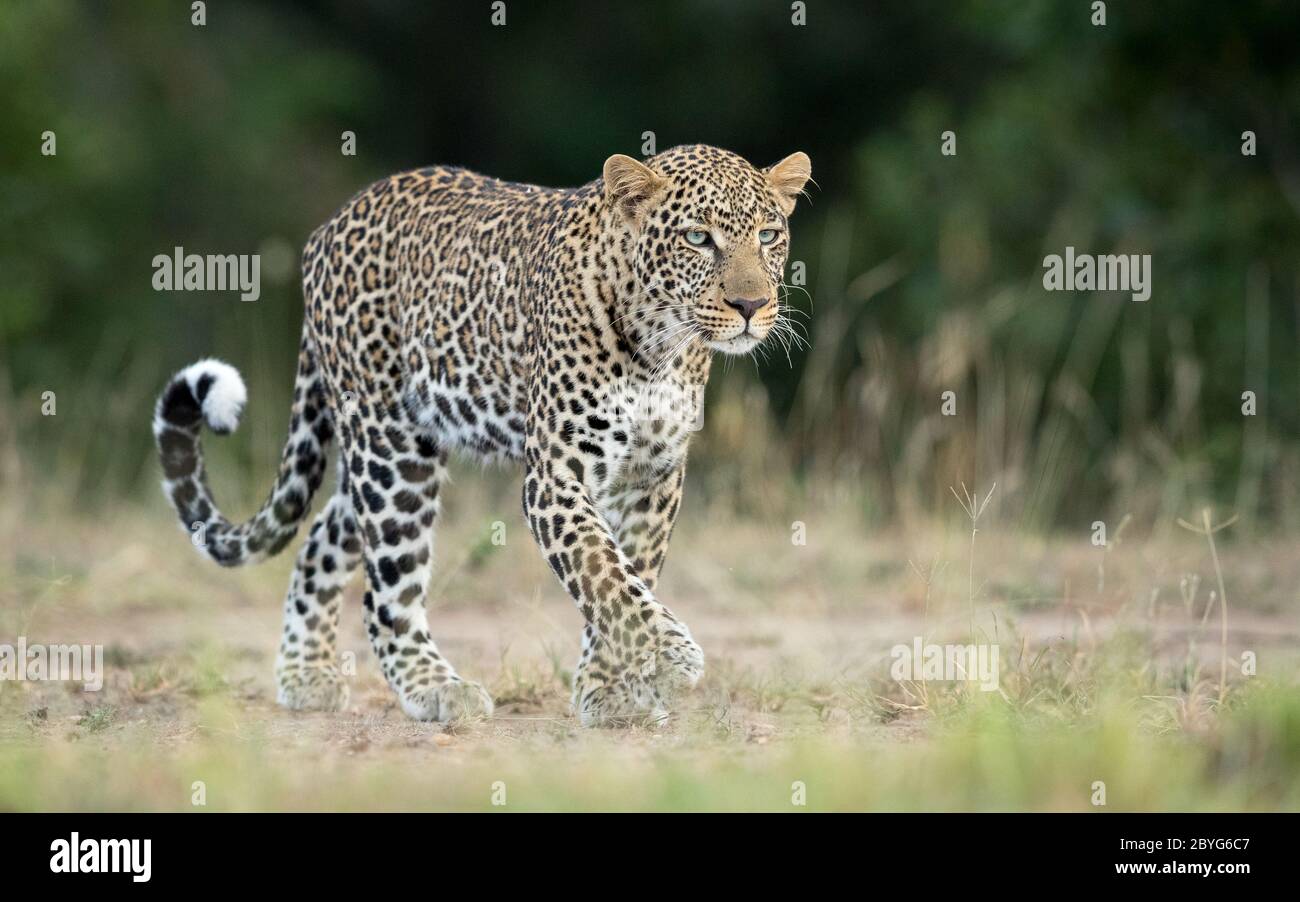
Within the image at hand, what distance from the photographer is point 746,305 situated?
6.28 m

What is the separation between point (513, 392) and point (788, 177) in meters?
1.17

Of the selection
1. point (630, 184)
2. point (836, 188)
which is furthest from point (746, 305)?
point (836, 188)

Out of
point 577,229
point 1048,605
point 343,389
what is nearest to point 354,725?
point 343,389

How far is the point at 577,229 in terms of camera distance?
671 cm

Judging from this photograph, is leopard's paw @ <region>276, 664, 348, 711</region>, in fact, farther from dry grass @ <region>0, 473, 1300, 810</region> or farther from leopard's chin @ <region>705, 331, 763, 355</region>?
leopard's chin @ <region>705, 331, 763, 355</region>

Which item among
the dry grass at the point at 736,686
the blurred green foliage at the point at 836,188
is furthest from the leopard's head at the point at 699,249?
the blurred green foliage at the point at 836,188

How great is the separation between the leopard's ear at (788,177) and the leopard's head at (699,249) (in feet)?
0.36

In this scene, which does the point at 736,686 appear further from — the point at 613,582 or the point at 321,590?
the point at 321,590

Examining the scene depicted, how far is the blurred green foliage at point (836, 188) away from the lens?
1209 cm

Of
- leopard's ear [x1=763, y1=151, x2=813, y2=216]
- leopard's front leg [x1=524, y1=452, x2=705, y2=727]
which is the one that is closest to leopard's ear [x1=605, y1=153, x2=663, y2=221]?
leopard's ear [x1=763, y1=151, x2=813, y2=216]

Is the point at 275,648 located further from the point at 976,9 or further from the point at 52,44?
the point at 52,44

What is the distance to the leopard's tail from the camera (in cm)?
746

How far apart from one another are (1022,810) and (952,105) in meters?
16.0

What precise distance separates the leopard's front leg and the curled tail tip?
1315mm
